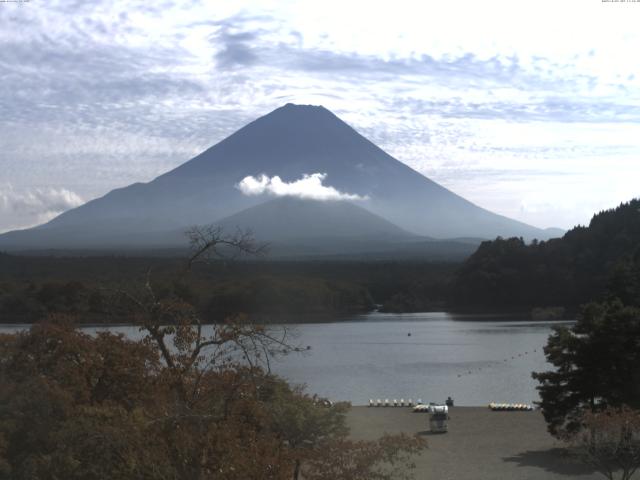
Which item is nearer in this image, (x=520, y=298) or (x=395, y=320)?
(x=395, y=320)

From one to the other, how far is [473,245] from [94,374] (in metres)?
133

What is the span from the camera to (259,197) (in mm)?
146000

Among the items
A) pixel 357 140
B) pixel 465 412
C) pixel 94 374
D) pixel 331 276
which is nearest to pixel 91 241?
pixel 357 140

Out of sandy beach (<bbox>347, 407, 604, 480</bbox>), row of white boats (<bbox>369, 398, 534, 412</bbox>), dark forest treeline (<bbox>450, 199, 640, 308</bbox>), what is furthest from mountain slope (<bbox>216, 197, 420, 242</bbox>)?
sandy beach (<bbox>347, 407, 604, 480</bbox>)

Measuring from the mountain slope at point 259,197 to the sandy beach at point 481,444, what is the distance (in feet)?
358

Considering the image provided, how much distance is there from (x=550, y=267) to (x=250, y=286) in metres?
20.1

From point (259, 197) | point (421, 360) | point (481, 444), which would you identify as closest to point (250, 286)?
point (421, 360)

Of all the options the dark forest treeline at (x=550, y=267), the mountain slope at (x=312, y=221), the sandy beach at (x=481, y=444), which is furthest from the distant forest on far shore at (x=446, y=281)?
the mountain slope at (x=312, y=221)

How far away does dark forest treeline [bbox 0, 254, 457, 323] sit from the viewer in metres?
39.8

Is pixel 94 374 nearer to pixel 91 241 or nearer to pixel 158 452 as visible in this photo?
pixel 158 452

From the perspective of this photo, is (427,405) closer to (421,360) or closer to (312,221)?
(421,360)

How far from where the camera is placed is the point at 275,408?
1151 cm

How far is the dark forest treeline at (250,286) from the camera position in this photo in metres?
39.8

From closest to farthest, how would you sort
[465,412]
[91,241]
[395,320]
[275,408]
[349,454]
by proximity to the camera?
[349,454] < [275,408] < [465,412] < [395,320] < [91,241]
